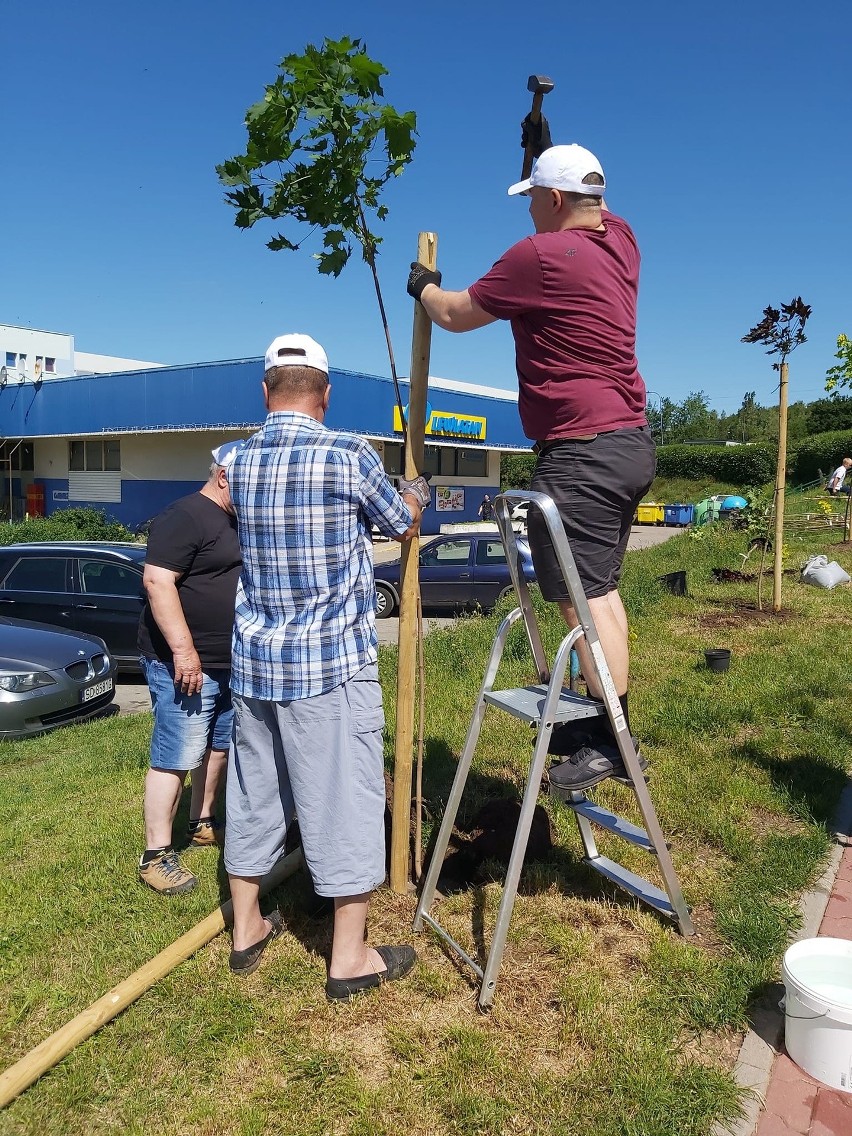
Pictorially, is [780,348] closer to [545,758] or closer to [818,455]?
[545,758]

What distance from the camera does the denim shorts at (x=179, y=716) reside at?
11.7ft

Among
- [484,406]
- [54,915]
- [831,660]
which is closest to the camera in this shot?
[54,915]

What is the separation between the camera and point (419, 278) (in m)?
2.99

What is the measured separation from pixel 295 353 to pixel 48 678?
19.9ft

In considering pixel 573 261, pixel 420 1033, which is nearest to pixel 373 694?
pixel 420 1033

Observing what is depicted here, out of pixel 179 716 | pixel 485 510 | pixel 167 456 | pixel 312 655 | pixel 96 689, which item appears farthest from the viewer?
pixel 485 510

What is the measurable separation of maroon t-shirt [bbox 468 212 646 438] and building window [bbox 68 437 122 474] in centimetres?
2889

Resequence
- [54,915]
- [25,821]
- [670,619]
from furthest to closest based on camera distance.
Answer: [670,619] → [25,821] → [54,915]

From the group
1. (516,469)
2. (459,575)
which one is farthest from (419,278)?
(516,469)

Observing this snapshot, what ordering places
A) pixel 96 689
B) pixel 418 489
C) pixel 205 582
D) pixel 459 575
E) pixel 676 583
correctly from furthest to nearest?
pixel 459 575 < pixel 676 583 < pixel 96 689 < pixel 205 582 < pixel 418 489

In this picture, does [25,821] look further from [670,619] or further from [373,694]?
[670,619]

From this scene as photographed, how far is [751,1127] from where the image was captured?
213 cm

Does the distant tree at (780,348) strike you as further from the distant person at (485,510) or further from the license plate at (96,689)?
the distant person at (485,510)

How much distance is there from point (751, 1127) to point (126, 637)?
923 centimetres
